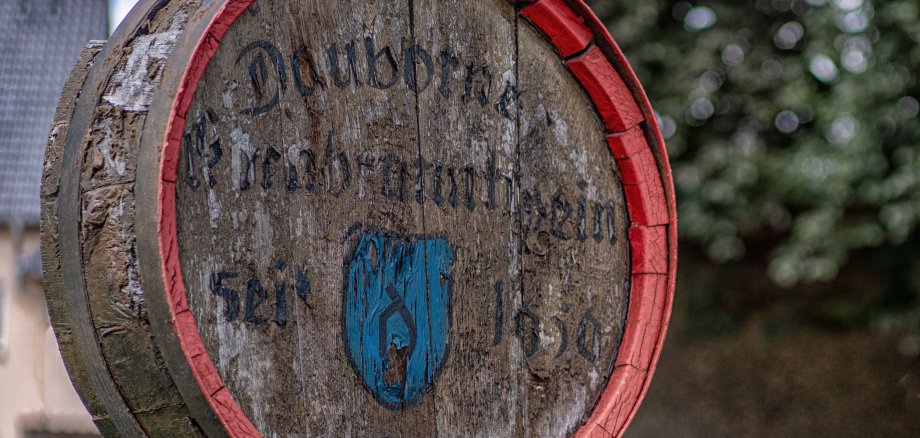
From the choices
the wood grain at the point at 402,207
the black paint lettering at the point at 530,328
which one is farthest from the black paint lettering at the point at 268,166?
the black paint lettering at the point at 530,328

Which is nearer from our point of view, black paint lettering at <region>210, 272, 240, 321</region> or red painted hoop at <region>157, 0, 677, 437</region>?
black paint lettering at <region>210, 272, 240, 321</region>

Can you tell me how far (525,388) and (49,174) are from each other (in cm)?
75

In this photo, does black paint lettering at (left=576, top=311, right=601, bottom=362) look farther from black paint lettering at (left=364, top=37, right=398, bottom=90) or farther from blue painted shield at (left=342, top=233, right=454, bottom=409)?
black paint lettering at (left=364, top=37, right=398, bottom=90)

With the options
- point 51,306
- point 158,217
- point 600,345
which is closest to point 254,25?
point 158,217

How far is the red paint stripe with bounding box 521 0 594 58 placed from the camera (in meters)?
1.38

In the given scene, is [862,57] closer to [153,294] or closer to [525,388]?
[525,388]

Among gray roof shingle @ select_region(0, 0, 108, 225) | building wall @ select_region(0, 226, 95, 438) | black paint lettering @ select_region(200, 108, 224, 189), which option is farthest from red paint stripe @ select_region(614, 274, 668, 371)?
gray roof shingle @ select_region(0, 0, 108, 225)

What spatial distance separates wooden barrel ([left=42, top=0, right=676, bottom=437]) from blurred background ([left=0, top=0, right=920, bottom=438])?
279cm

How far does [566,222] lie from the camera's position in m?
1.44

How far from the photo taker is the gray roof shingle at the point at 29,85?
9594 mm

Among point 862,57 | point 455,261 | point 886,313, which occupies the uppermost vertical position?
point 862,57

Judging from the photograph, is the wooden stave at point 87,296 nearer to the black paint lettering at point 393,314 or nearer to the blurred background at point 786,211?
the black paint lettering at point 393,314

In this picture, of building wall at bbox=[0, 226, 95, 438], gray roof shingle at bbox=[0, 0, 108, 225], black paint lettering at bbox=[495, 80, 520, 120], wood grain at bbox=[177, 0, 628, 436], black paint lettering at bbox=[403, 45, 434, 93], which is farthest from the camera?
gray roof shingle at bbox=[0, 0, 108, 225]

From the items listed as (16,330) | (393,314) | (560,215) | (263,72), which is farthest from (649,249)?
(16,330)
